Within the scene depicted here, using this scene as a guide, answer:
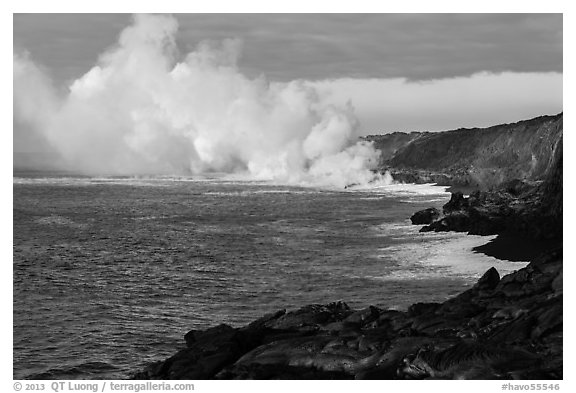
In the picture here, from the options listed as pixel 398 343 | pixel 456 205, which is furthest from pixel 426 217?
pixel 398 343

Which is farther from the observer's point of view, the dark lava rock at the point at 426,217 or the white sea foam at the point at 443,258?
the dark lava rock at the point at 426,217

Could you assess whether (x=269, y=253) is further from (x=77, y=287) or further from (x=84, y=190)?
(x=84, y=190)

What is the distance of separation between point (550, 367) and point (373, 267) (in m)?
38.8

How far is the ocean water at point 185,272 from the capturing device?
157 feet

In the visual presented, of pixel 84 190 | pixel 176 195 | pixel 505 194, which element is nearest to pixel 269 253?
pixel 505 194

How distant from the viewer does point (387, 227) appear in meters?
102

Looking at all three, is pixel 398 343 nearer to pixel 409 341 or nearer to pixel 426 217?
pixel 409 341

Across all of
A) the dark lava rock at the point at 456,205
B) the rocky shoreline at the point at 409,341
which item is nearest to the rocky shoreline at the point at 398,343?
the rocky shoreline at the point at 409,341

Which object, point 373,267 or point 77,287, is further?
point 373,267

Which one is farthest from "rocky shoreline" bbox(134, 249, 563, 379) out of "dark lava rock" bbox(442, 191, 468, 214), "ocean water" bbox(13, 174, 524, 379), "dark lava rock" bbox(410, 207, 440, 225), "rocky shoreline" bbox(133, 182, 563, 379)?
"dark lava rock" bbox(410, 207, 440, 225)

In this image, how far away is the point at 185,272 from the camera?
70.9 meters

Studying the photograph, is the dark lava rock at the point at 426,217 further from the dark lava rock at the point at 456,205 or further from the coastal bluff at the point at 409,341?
the coastal bluff at the point at 409,341
